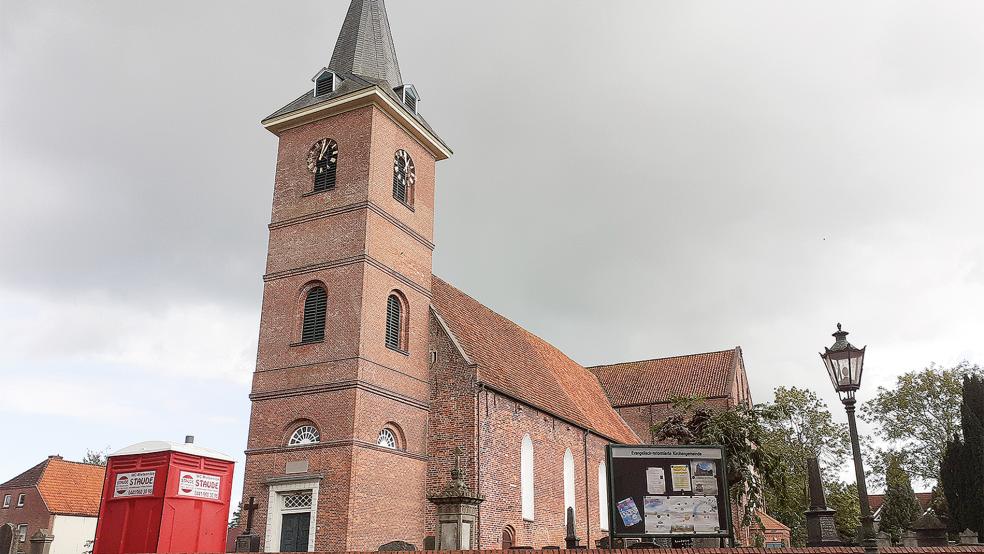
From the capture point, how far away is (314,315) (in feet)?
77.8

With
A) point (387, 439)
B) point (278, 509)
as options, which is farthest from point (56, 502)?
point (387, 439)

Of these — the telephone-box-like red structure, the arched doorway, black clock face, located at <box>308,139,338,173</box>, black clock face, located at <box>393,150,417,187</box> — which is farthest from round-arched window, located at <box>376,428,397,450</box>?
black clock face, located at <box>308,139,338,173</box>

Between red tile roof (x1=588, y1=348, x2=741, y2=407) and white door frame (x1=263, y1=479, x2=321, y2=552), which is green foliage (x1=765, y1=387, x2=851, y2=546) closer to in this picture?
red tile roof (x1=588, y1=348, x2=741, y2=407)

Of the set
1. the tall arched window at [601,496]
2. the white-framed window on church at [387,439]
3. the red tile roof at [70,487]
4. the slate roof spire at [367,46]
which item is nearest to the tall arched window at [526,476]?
the white-framed window on church at [387,439]

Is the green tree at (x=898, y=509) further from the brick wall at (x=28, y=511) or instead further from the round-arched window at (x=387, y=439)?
the brick wall at (x=28, y=511)

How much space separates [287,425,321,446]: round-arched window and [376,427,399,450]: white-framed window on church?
1847 mm

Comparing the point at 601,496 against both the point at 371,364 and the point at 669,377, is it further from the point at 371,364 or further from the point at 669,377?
the point at 371,364

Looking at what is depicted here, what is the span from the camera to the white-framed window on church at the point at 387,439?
899 inches

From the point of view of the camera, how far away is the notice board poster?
14289mm

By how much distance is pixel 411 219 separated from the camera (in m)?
26.5

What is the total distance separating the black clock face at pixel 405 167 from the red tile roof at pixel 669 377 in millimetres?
22325

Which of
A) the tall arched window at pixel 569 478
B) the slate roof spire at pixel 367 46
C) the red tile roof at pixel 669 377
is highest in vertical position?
the slate roof spire at pixel 367 46

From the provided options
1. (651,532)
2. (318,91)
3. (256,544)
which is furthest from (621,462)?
(318,91)

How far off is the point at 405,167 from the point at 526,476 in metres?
11.9
